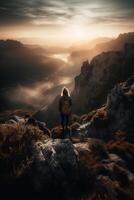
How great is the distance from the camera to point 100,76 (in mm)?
150500

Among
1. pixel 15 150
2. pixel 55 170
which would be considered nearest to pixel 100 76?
pixel 15 150

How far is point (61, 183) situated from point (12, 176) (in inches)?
99.9

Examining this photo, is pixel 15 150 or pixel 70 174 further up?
pixel 15 150

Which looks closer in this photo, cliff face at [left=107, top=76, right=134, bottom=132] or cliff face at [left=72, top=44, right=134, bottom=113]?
cliff face at [left=107, top=76, right=134, bottom=132]

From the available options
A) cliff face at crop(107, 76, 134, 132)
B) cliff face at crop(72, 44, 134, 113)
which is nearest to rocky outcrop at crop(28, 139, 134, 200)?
cliff face at crop(107, 76, 134, 132)

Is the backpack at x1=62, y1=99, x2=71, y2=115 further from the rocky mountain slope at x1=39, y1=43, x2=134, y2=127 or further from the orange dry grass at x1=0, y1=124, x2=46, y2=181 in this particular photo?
the rocky mountain slope at x1=39, y1=43, x2=134, y2=127

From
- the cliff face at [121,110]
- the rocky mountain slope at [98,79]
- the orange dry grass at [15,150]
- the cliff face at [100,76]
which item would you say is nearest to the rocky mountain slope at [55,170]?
the orange dry grass at [15,150]

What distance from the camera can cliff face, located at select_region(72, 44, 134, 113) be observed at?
133m

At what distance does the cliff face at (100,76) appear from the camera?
133375 millimetres

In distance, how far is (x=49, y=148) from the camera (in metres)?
20.2

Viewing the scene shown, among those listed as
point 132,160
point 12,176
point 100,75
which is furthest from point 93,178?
point 100,75

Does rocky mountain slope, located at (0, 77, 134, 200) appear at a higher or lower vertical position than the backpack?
lower

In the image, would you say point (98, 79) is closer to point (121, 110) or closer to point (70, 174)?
point (121, 110)

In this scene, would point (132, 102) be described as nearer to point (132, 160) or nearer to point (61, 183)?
point (132, 160)
